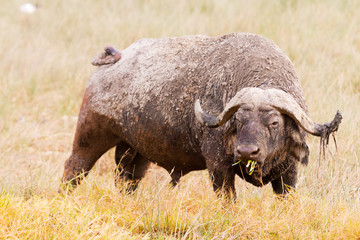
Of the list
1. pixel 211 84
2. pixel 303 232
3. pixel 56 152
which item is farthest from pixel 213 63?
pixel 56 152

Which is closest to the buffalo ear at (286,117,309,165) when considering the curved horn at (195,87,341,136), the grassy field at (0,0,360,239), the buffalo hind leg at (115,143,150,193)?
the curved horn at (195,87,341,136)

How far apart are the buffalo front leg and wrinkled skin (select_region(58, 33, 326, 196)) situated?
0.01 metres

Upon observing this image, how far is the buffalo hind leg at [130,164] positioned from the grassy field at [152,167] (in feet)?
0.73

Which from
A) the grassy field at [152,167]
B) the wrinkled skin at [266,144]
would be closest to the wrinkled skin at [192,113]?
the wrinkled skin at [266,144]

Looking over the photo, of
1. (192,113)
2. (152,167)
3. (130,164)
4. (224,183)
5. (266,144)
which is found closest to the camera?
(266,144)

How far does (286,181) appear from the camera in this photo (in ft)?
17.3

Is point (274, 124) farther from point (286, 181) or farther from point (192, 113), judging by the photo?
point (192, 113)

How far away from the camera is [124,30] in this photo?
463 inches

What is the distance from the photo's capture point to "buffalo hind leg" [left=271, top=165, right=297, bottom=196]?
5203 millimetres

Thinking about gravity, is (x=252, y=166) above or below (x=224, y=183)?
above

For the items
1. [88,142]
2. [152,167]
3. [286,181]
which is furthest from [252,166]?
[152,167]

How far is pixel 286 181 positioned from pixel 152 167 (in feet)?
8.71

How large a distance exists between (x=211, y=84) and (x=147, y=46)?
137cm

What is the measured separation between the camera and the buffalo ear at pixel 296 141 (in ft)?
15.8
